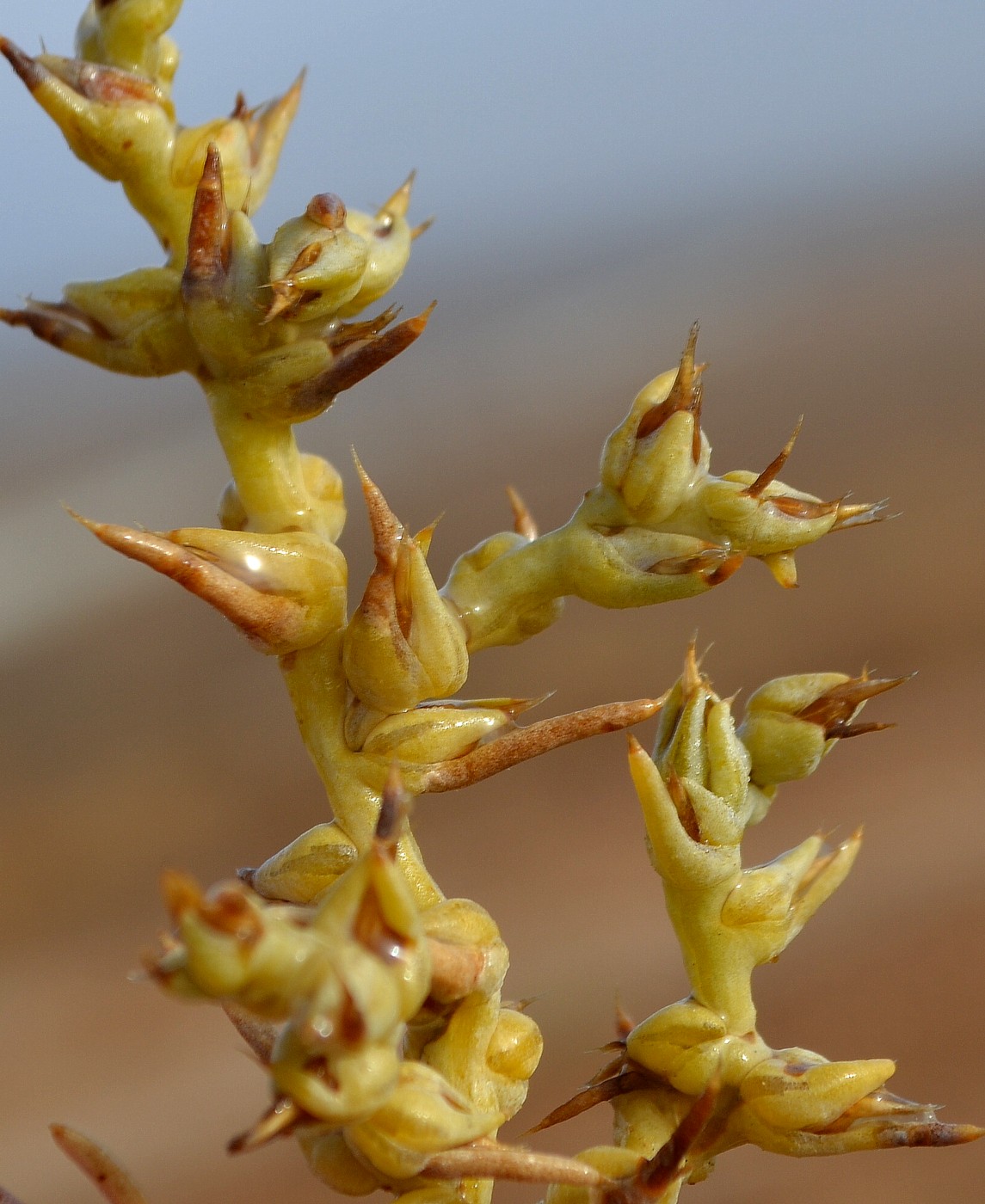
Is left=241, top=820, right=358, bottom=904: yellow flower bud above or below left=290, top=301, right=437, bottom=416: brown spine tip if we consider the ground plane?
below

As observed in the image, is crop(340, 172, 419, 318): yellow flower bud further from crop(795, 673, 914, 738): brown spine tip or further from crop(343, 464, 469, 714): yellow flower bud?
crop(795, 673, 914, 738): brown spine tip

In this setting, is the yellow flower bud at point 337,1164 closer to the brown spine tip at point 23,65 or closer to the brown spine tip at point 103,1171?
the brown spine tip at point 103,1171

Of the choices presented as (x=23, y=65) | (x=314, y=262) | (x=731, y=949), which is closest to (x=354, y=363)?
(x=314, y=262)

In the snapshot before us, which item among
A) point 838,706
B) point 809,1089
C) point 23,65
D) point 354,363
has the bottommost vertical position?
point 809,1089

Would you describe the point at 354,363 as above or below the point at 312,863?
above

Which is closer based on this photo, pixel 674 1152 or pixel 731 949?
pixel 674 1152

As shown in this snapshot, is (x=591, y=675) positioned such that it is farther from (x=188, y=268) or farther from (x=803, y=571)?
(x=188, y=268)

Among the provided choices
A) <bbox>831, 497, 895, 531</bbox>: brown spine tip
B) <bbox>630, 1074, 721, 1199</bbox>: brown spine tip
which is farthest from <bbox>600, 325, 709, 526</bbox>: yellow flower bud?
<bbox>630, 1074, 721, 1199</bbox>: brown spine tip

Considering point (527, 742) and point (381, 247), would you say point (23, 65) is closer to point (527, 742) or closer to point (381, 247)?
point (381, 247)

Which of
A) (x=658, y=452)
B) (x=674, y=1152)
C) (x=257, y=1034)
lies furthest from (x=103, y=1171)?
(x=658, y=452)

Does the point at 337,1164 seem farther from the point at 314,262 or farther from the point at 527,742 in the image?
the point at 314,262

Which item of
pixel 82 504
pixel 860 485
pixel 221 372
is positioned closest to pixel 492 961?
pixel 221 372
